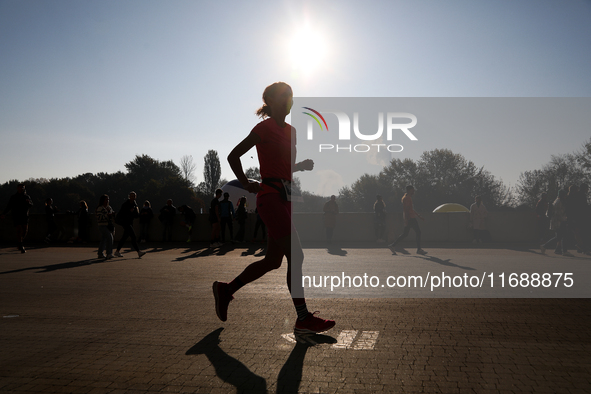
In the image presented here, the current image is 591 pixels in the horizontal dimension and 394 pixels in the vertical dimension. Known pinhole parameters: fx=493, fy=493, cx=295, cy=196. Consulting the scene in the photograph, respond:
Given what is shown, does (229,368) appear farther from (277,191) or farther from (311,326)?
(277,191)

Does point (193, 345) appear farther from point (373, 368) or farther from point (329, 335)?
point (373, 368)

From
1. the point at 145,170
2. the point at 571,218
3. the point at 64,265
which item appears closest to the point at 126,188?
the point at 145,170

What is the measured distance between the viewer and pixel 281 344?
384cm

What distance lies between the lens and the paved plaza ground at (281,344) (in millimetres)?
2938

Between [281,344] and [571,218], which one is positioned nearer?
[281,344]

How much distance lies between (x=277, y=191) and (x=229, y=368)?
159 centimetres

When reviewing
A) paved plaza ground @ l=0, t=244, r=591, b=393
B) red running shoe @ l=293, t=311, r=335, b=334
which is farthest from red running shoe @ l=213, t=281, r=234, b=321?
red running shoe @ l=293, t=311, r=335, b=334

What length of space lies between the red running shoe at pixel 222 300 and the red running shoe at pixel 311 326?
723 mm

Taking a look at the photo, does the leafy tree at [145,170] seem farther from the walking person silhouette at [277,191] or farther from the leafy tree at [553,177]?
the walking person silhouette at [277,191]

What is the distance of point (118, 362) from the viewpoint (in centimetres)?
341

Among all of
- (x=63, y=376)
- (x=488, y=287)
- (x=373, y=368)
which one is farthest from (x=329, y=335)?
(x=488, y=287)

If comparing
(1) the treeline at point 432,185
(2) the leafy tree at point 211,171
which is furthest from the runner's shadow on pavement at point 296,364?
(2) the leafy tree at point 211,171

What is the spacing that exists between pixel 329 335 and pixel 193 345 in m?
1.11

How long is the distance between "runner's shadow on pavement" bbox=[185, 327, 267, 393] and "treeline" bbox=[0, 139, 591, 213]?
7735 millimetres
